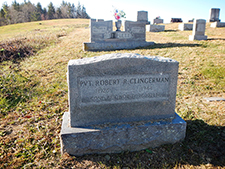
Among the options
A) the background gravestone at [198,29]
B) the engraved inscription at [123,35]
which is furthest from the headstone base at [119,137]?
the background gravestone at [198,29]

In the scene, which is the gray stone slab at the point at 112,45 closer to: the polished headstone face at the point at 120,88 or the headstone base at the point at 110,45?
the headstone base at the point at 110,45

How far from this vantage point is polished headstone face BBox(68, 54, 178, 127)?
8.95ft

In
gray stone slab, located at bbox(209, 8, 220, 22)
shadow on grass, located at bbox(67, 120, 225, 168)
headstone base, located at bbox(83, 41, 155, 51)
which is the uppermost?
gray stone slab, located at bbox(209, 8, 220, 22)

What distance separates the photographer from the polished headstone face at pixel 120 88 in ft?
8.95

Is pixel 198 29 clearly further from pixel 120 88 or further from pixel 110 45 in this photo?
pixel 120 88

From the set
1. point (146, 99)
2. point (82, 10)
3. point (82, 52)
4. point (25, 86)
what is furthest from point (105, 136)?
point (82, 10)

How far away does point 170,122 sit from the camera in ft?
9.87

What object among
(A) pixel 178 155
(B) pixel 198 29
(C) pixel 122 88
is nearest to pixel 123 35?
(B) pixel 198 29

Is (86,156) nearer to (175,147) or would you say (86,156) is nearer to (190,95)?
(175,147)

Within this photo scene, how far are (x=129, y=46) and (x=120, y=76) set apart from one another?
801 cm

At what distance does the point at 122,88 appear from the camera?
114 inches

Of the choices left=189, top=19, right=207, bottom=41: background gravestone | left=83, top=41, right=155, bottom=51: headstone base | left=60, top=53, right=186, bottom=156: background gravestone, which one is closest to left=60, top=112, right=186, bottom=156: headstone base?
left=60, top=53, right=186, bottom=156: background gravestone

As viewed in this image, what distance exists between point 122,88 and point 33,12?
215 feet

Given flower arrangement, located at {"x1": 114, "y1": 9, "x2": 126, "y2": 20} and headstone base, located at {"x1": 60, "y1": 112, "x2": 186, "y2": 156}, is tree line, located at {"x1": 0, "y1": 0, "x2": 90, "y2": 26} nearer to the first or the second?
flower arrangement, located at {"x1": 114, "y1": 9, "x2": 126, "y2": 20}
